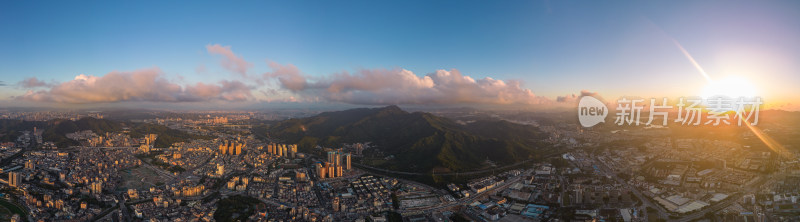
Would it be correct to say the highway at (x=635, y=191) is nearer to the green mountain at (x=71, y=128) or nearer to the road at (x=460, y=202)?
Answer: the road at (x=460, y=202)

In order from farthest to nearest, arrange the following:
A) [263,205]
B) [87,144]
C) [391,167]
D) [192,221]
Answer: [87,144]
[391,167]
[263,205]
[192,221]

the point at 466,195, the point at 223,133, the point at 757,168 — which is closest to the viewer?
the point at 466,195

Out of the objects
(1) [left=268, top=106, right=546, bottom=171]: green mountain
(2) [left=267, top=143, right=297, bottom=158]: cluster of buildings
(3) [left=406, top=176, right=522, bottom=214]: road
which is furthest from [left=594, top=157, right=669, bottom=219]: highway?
(2) [left=267, top=143, right=297, bottom=158]: cluster of buildings

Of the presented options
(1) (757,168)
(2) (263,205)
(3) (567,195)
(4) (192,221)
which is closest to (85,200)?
(4) (192,221)

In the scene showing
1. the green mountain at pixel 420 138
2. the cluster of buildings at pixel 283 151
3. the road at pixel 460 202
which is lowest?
the road at pixel 460 202

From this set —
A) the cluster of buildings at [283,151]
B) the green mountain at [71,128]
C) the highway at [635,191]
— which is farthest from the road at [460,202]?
the green mountain at [71,128]

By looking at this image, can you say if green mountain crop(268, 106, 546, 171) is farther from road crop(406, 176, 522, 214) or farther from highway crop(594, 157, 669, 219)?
highway crop(594, 157, 669, 219)

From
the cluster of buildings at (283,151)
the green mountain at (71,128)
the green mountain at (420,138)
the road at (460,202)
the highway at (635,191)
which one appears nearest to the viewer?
the highway at (635,191)

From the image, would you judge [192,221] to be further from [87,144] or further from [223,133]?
[223,133]
